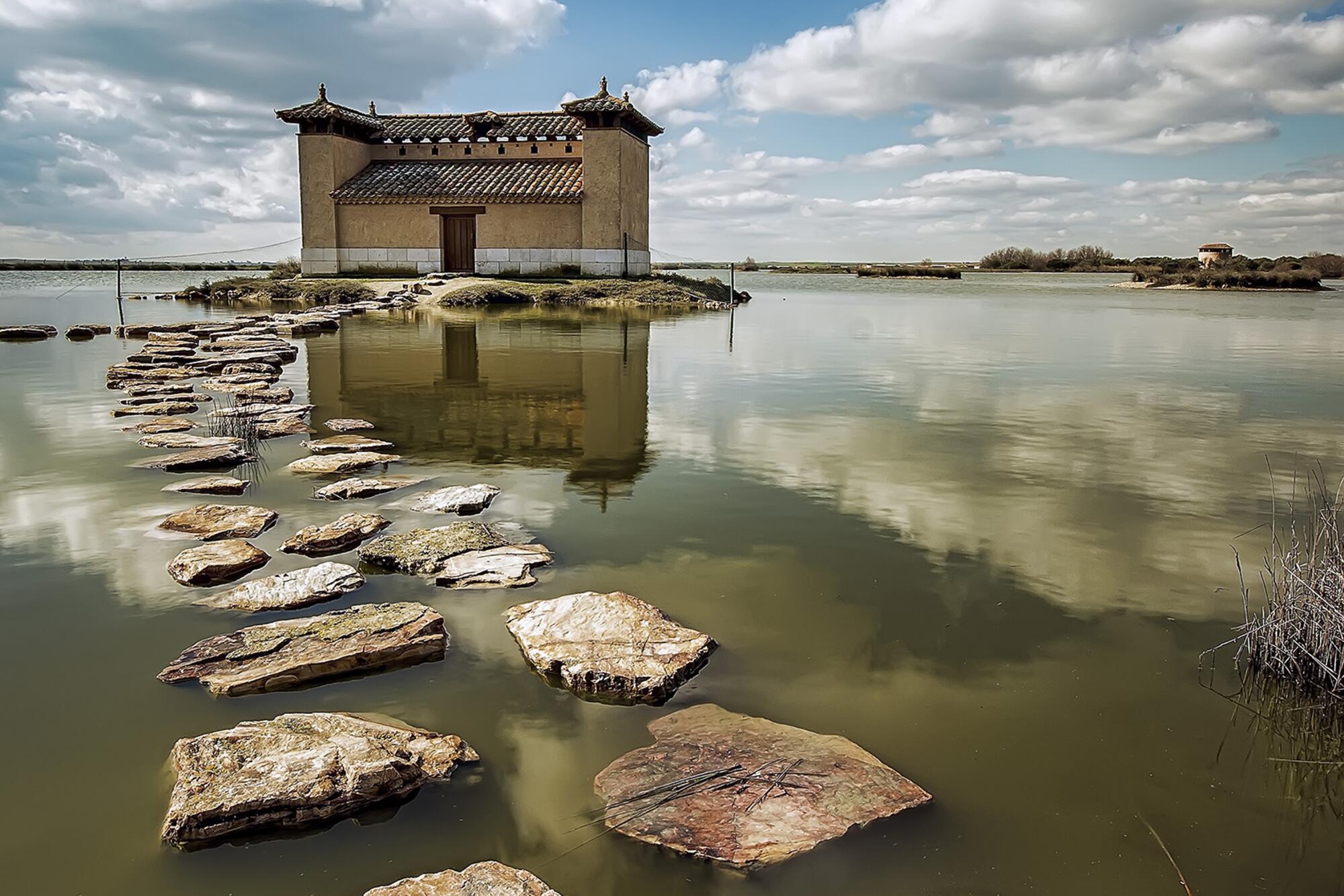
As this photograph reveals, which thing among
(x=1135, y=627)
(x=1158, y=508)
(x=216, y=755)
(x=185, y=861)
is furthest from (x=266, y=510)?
(x=1158, y=508)

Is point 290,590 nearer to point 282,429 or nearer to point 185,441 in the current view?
point 185,441

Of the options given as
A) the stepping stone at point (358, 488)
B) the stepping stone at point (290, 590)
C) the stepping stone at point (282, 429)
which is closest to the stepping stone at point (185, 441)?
the stepping stone at point (282, 429)

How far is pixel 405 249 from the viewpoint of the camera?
30750mm

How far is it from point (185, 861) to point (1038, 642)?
3215mm

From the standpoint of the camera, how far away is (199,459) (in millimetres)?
6516

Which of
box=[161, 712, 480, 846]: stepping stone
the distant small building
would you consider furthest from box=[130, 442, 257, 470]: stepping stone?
the distant small building

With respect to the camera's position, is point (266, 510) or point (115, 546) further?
point (266, 510)

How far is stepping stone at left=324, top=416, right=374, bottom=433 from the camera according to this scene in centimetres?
798

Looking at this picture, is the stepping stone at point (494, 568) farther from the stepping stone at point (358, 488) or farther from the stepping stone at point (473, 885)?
the stepping stone at point (473, 885)

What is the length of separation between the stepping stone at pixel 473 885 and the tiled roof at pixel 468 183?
2807 cm

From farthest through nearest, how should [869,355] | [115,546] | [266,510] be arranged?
[869,355] < [266,510] < [115,546]

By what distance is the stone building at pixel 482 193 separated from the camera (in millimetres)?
28922

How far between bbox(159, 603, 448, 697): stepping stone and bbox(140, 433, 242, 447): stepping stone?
390 cm

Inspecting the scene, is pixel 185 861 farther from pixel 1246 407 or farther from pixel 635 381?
pixel 1246 407
